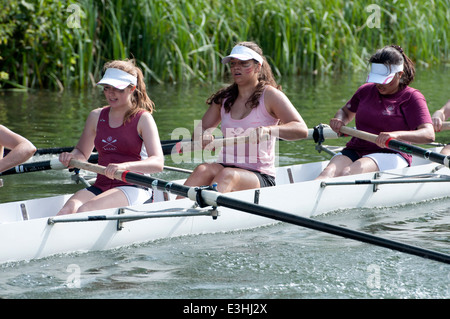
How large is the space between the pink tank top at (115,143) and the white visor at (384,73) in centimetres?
245

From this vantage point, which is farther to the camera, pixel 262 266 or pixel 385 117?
pixel 385 117

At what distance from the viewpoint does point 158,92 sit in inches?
620

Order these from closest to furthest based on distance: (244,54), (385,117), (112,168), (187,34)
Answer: (112,168)
(244,54)
(385,117)
(187,34)

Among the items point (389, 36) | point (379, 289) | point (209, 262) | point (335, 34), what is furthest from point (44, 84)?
point (379, 289)

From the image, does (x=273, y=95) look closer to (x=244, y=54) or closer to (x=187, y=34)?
(x=244, y=54)

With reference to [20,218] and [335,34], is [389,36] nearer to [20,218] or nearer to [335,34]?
[335,34]

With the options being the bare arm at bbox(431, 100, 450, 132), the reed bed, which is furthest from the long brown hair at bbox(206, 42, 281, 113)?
the reed bed

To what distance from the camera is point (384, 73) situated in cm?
755

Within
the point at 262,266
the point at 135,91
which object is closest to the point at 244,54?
the point at 135,91

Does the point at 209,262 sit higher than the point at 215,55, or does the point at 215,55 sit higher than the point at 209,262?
the point at 215,55

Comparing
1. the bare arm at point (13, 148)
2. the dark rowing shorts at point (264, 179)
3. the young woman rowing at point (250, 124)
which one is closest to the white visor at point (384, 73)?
the young woman rowing at point (250, 124)

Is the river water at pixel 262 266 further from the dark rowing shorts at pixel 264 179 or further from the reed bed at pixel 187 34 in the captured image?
the reed bed at pixel 187 34

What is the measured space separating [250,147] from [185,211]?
3.01 ft

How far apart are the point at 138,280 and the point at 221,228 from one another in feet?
4.51
